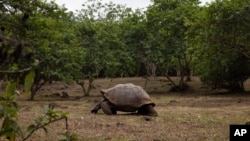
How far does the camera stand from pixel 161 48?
32969 mm

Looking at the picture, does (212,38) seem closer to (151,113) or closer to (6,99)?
(151,113)

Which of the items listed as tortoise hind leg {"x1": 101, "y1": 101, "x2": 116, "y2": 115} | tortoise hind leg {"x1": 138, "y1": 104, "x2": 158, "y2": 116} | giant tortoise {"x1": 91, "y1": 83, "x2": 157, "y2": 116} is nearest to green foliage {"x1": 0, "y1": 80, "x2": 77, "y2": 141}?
giant tortoise {"x1": 91, "y1": 83, "x2": 157, "y2": 116}

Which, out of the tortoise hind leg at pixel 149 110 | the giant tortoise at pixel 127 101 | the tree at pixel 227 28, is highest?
the tree at pixel 227 28

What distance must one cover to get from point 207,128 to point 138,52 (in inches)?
940

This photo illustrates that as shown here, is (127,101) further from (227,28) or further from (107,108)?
(227,28)

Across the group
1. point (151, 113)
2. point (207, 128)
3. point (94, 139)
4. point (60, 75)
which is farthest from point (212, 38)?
point (60, 75)

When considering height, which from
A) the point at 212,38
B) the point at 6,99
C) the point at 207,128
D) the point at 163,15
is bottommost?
the point at 207,128

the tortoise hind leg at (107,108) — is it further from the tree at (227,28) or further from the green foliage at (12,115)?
the green foliage at (12,115)

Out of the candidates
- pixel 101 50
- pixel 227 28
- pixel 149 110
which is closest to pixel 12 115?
pixel 149 110

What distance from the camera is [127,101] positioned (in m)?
14.3

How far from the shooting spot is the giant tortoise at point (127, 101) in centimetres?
1433

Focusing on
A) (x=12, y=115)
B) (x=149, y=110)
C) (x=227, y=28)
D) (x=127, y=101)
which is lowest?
(x=149, y=110)

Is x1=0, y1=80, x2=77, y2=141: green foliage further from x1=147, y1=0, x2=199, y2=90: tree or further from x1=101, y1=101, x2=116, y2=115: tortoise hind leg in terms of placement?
x1=147, y1=0, x2=199, y2=90: tree

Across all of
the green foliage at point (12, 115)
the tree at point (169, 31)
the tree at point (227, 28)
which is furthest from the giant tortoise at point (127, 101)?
the tree at point (169, 31)
